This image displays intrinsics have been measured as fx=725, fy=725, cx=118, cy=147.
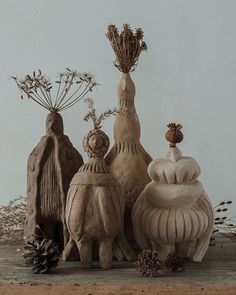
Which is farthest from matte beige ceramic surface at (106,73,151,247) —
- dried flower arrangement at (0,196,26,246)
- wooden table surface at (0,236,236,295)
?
dried flower arrangement at (0,196,26,246)

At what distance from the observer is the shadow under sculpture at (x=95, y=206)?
101cm

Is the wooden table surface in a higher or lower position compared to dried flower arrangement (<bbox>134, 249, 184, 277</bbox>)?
lower

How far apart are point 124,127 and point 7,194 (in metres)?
0.56

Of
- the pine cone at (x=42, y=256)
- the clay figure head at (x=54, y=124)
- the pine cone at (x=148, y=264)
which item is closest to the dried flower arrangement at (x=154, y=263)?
the pine cone at (x=148, y=264)

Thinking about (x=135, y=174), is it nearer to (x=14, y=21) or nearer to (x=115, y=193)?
(x=115, y=193)

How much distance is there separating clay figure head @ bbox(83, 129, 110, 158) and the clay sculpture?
89 millimetres

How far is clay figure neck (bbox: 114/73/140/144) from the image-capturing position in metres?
1.14

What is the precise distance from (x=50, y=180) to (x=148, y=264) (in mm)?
212

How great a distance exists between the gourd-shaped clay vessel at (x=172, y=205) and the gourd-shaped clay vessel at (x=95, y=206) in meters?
0.05

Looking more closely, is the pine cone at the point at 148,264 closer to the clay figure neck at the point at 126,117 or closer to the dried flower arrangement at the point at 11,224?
the clay figure neck at the point at 126,117

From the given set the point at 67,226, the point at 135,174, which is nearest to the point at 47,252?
the point at 67,226

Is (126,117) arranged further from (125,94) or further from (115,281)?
(115,281)

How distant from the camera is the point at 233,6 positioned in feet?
5.06

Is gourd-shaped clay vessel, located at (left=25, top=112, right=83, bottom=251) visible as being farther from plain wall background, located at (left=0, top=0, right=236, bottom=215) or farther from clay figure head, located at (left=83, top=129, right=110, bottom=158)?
plain wall background, located at (left=0, top=0, right=236, bottom=215)
